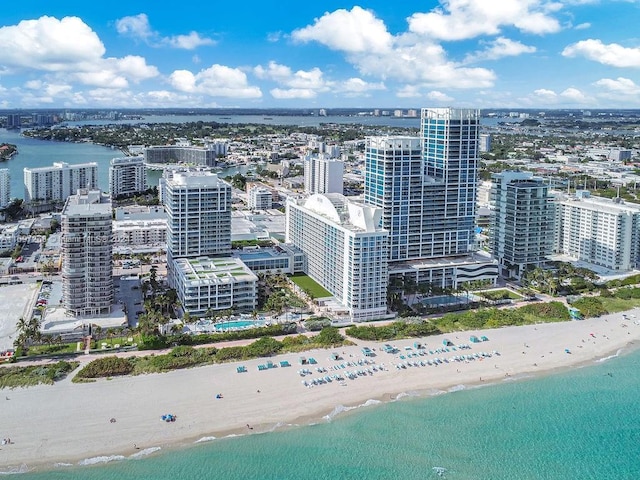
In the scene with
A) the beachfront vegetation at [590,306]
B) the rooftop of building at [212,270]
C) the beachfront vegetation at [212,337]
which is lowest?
the beachfront vegetation at [212,337]

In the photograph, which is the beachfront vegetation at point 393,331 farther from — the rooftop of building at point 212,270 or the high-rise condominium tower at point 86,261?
the high-rise condominium tower at point 86,261

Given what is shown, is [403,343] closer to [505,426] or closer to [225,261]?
[505,426]

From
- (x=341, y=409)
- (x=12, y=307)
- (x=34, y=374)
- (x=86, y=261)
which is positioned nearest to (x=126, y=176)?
(x=12, y=307)

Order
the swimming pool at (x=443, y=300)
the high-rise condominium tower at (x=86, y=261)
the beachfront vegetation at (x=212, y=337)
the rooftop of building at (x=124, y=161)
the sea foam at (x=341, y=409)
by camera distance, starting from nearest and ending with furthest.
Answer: the sea foam at (x=341, y=409) < the beachfront vegetation at (x=212, y=337) < the high-rise condominium tower at (x=86, y=261) < the swimming pool at (x=443, y=300) < the rooftop of building at (x=124, y=161)

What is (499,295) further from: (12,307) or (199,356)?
(12,307)

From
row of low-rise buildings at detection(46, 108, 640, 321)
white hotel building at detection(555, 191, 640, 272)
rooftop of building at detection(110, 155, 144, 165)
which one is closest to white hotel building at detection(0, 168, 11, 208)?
rooftop of building at detection(110, 155, 144, 165)

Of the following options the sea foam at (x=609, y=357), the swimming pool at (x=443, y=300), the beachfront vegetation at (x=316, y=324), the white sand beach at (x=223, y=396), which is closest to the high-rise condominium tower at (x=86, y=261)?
the white sand beach at (x=223, y=396)

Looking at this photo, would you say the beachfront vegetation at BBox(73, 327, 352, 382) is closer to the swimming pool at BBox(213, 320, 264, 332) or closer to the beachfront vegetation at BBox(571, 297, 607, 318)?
the swimming pool at BBox(213, 320, 264, 332)
